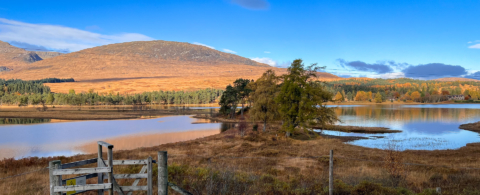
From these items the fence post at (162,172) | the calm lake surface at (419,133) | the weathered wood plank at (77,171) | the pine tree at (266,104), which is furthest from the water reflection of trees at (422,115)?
the weathered wood plank at (77,171)

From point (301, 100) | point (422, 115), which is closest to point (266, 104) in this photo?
point (301, 100)

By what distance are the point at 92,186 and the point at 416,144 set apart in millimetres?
39614

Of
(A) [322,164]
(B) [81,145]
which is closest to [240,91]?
(B) [81,145]

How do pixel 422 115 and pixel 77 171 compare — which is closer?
pixel 77 171

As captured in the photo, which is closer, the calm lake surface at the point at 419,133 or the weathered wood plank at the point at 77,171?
the weathered wood plank at the point at 77,171

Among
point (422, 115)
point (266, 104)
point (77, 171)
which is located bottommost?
point (422, 115)

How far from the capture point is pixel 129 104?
194 metres

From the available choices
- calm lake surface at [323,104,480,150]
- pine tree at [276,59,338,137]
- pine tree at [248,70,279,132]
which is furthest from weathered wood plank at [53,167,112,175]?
pine tree at [248,70,279,132]

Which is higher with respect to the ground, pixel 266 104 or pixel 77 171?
pixel 266 104

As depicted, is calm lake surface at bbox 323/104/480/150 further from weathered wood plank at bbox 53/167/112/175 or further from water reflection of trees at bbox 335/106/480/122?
weathered wood plank at bbox 53/167/112/175

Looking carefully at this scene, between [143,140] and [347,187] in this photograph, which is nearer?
[347,187]

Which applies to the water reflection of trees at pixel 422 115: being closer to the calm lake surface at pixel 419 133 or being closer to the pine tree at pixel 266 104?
the calm lake surface at pixel 419 133

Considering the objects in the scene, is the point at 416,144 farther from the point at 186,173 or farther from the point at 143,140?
the point at 143,140

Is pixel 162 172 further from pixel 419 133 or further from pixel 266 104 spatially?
pixel 419 133
